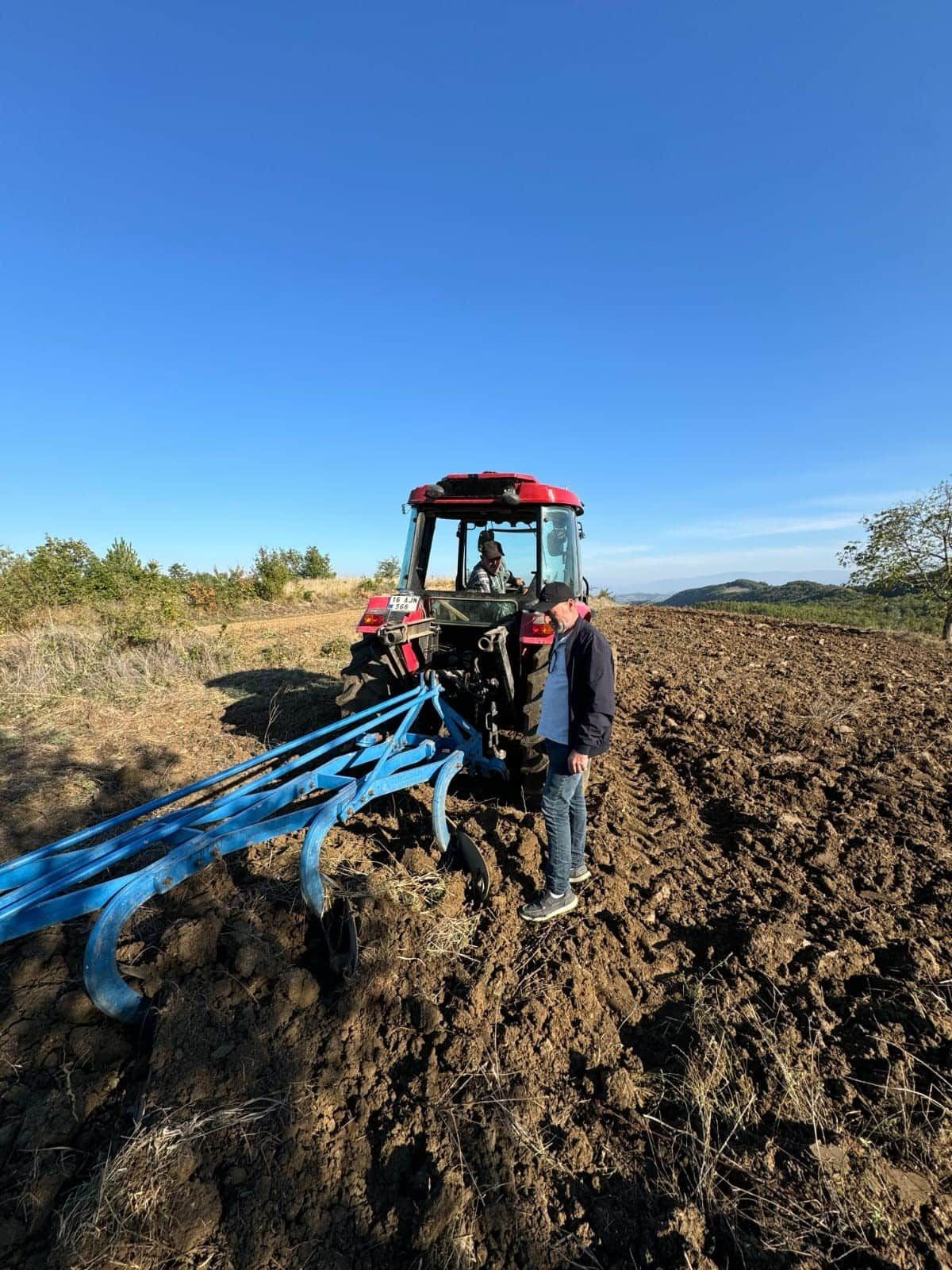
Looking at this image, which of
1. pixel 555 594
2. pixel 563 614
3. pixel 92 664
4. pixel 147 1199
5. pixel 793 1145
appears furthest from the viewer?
pixel 92 664

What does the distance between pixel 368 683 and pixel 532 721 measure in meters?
1.34

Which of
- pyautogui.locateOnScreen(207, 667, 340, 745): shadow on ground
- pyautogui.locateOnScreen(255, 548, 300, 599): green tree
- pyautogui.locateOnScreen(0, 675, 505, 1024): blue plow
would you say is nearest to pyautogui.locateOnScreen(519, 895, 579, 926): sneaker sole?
pyautogui.locateOnScreen(0, 675, 505, 1024): blue plow

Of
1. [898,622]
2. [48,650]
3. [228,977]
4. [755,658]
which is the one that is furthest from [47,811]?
[898,622]

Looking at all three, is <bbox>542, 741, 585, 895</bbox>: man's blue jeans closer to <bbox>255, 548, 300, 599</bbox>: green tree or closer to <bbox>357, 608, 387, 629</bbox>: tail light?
<bbox>357, 608, 387, 629</bbox>: tail light

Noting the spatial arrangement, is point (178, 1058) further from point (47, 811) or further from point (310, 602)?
point (310, 602)

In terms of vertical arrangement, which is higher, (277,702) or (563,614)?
(563,614)

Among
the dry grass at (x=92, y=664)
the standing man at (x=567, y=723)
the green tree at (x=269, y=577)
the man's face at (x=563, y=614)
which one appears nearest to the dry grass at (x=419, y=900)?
the standing man at (x=567, y=723)

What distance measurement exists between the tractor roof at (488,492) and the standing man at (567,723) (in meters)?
1.47

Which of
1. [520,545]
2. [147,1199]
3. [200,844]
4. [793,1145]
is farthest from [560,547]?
[147,1199]

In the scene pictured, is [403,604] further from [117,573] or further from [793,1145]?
[117,573]

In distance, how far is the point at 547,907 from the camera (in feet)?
9.26

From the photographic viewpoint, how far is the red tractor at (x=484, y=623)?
3.87 m

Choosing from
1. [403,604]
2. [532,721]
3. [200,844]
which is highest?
[403,604]

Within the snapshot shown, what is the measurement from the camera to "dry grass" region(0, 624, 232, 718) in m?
6.36
